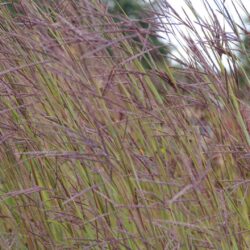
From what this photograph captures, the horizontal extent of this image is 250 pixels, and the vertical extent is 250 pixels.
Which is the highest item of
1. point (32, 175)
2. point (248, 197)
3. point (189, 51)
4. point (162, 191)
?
point (189, 51)

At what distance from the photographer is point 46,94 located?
7.05 feet

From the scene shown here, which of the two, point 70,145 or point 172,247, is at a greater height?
point 70,145

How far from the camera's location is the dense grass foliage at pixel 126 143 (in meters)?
1.93

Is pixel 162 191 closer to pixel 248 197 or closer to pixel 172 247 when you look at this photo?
pixel 172 247

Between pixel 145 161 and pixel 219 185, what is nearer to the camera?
pixel 145 161

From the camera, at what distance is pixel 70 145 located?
7.15 feet

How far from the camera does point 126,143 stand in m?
2.08

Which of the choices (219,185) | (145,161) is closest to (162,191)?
(145,161)

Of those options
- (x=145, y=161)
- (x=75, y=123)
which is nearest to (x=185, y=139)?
(x=145, y=161)

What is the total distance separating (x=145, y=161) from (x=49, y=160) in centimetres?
43

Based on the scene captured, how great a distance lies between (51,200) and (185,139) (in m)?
0.50

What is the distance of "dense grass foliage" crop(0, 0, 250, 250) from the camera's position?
6.33 ft

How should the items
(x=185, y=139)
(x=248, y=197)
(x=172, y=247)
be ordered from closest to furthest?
1. (x=172, y=247)
2. (x=185, y=139)
3. (x=248, y=197)

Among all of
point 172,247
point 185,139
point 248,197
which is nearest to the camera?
point 172,247
